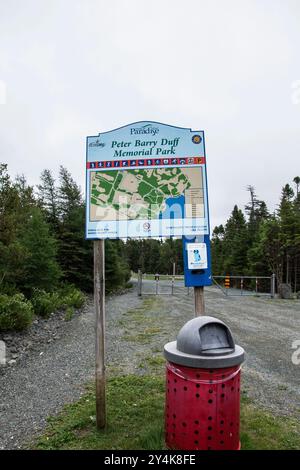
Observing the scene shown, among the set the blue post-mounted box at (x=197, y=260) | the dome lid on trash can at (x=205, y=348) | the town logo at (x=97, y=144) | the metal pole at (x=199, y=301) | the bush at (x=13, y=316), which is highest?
the town logo at (x=97, y=144)

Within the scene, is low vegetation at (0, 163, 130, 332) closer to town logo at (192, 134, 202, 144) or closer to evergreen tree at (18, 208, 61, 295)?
evergreen tree at (18, 208, 61, 295)

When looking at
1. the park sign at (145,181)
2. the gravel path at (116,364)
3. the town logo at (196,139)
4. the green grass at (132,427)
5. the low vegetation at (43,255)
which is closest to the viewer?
the green grass at (132,427)

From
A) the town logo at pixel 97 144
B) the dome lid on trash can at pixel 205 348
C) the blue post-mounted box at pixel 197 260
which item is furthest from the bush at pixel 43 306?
the dome lid on trash can at pixel 205 348

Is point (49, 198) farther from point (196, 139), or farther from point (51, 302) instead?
point (196, 139)

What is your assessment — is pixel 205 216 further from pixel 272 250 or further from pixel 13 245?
pixel 272 250

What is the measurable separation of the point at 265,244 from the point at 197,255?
1899cm

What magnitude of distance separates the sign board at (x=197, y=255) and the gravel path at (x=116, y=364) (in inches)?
80.8

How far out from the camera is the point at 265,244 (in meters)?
21.3

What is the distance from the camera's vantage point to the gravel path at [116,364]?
4.07m

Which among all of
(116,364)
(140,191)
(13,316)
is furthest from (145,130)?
(13,316)

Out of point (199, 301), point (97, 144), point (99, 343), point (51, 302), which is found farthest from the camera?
point (51, 302)

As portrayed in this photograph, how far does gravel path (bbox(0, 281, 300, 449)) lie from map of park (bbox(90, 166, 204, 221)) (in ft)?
7.99

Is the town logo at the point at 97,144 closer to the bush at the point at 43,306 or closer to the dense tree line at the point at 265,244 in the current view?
the bush at the point at 43,306

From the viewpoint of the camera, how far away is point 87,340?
7.79 metres
